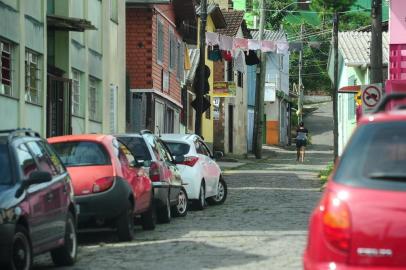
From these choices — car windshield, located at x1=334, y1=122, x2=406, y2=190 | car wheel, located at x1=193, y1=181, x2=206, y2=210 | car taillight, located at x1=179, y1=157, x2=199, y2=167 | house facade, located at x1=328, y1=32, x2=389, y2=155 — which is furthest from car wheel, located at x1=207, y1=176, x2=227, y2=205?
car windshield, located at x1=334, y1=122, x2=406, y2=190

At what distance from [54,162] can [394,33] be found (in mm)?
15525

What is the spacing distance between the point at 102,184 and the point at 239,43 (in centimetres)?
2370

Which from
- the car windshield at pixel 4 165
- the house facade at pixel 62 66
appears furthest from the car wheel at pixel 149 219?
Result: the house facade at pixel 62 66

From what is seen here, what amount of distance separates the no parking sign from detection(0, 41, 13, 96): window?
7.66m

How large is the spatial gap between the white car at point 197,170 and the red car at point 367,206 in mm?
12006

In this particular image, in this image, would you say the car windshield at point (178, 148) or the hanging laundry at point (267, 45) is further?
the hanging laundry at point (267, 45)

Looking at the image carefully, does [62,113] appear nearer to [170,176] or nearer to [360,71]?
[170,176]

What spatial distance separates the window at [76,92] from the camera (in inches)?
969

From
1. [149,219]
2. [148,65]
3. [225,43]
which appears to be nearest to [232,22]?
[225,43]

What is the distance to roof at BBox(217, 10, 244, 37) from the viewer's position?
166 feet

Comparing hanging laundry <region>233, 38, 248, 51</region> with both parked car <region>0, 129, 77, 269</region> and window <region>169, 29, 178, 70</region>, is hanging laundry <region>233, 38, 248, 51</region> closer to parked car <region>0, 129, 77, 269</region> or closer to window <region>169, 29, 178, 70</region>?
window <region>169, 29, 178, 70</region>

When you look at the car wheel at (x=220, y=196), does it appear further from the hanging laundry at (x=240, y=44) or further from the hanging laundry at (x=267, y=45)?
the hanging laundry at (x=267, y=45)

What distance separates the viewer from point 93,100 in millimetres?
26844

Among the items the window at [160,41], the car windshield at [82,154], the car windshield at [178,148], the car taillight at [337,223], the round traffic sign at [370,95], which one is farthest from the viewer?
the window at [160,41]
